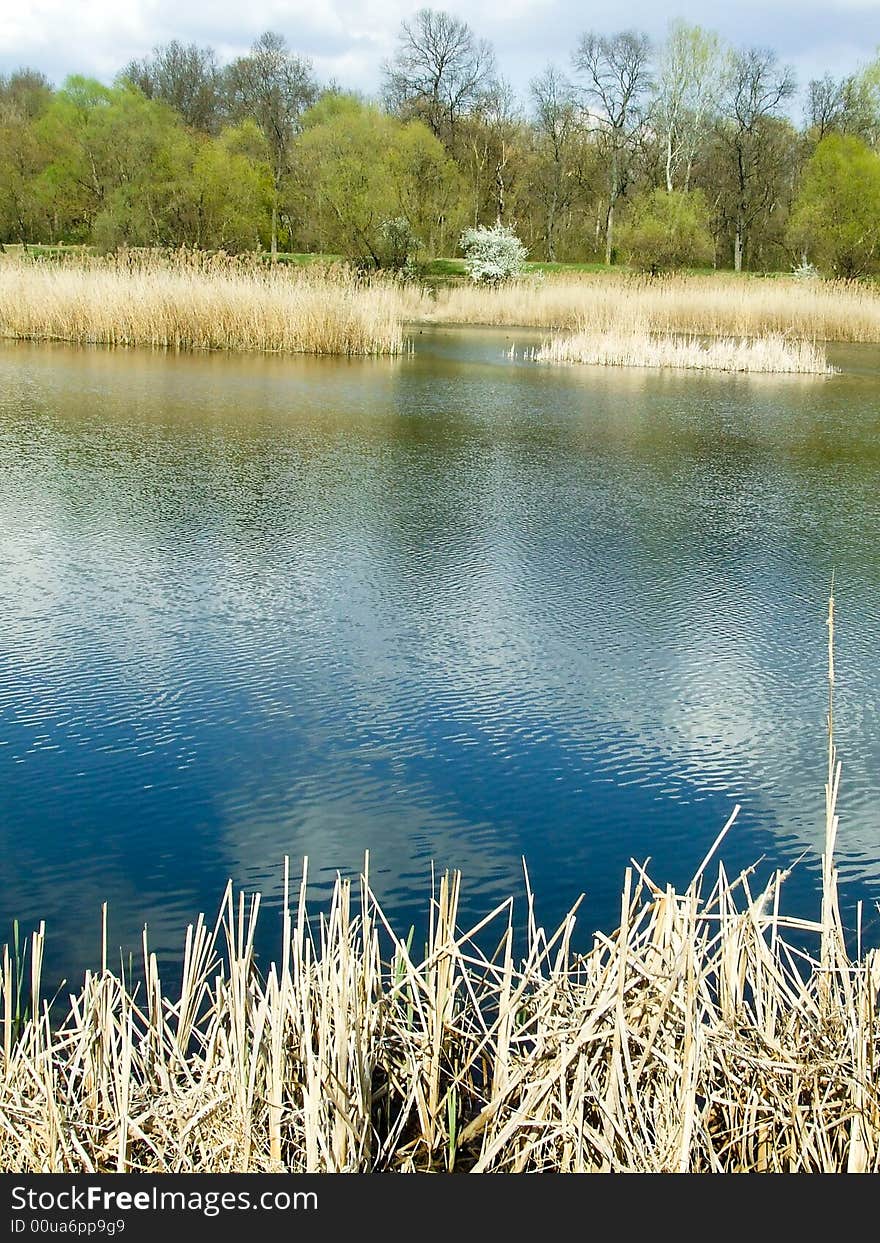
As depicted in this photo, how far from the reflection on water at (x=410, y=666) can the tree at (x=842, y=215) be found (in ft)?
68.6

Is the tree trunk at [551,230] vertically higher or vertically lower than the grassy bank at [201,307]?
higher

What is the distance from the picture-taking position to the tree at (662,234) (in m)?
31.0

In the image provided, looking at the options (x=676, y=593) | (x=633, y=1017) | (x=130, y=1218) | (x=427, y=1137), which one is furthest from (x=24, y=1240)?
(x=676, y=593)

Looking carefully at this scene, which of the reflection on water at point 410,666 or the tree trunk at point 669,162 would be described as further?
the tree trunk at point 669,162

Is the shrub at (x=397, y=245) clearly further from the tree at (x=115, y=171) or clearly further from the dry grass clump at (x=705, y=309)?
the dry grass clump at (x=705, y=309)

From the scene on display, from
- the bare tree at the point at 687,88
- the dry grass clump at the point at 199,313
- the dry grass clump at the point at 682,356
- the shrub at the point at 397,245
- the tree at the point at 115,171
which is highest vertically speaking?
the bare tree at the point at 687,88

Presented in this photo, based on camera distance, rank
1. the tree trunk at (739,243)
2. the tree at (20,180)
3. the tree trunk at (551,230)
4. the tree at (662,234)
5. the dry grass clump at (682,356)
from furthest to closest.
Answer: the tree trunk at (551,230)
the tree trunk at (739,243)
the tree at (20,180)
the tree at (662,234)
the dry grass clump at (682,356)

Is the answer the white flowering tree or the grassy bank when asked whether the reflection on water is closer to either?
the grassy bank

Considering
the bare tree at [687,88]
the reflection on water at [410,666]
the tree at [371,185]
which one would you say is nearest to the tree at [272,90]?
the tree at [371,185]

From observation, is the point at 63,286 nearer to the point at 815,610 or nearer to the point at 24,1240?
the point at 815,610

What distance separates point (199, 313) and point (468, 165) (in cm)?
2778

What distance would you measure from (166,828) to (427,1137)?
1226 mm

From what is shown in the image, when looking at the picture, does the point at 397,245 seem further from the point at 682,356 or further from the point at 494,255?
the point at 682,356

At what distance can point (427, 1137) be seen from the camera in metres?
1.78
